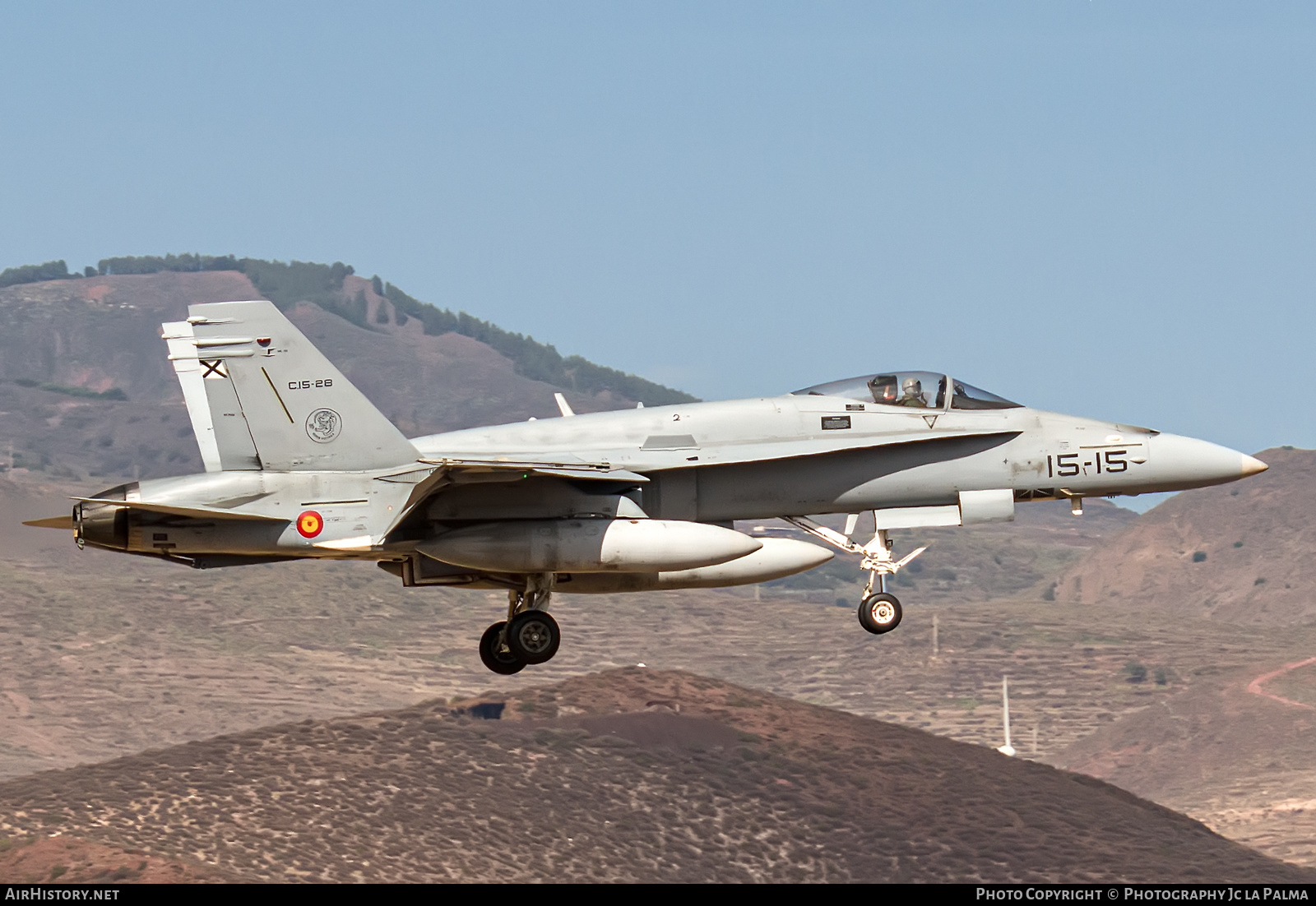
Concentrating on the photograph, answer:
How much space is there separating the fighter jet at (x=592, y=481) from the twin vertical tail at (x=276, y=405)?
2 centimetres

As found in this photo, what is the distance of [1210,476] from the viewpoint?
26375mm

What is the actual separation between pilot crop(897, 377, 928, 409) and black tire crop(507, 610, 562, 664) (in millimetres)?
5840

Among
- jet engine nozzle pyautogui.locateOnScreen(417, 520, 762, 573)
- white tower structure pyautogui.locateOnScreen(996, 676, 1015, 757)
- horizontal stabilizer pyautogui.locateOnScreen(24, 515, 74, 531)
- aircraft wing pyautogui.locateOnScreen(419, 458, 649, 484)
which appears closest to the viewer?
aircraft wing pyautogui.locateOnScreen(419, 458, 649, 484)

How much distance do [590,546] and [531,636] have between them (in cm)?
218

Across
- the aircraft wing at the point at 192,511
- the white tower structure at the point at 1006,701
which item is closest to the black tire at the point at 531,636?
the aircraft wing at the point at 192,511

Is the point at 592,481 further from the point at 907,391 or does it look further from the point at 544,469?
the point at 907,391

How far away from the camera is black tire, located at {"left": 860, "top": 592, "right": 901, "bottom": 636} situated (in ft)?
84.4

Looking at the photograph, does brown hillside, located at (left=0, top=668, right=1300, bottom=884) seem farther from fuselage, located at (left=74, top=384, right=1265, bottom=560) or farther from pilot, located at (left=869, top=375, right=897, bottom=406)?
pilot, located at (left=869, top=375, right=897, bottom=406)

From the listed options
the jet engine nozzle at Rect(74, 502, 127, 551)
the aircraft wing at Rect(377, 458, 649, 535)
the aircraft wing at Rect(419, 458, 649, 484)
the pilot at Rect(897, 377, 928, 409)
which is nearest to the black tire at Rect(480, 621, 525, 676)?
the aircraft wing at Rect(377, 458, 649, 535)

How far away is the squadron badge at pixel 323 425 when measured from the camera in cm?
2508

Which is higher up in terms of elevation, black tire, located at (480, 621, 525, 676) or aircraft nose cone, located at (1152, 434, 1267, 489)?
aircraft nose cone, located at (1152, 434, 1267, 489)

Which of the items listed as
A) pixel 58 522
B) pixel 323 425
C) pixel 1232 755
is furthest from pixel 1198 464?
pixel 1232 755

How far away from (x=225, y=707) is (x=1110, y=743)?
207 ft
